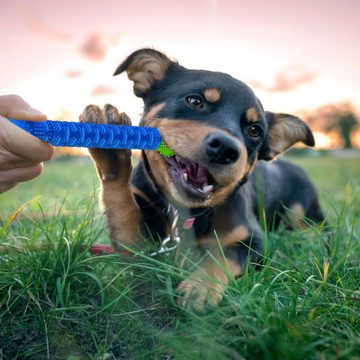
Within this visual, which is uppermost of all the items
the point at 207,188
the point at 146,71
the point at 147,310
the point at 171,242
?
the point at 146,71

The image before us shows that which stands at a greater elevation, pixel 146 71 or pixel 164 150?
pixel 146 71

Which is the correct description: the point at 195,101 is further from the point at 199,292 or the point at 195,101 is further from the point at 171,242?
the point at 199,292

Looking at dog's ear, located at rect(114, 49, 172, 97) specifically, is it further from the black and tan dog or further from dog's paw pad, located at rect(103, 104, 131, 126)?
dog's paw pad, located at rect(103, 104, 131, 126)

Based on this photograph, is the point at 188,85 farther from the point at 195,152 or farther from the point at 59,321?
the point at 59,321

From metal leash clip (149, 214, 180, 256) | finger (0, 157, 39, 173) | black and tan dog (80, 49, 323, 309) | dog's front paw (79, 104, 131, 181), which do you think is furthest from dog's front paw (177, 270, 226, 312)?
finger (0, 157, 39, 173)

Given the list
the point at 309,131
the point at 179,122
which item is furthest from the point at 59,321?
the point at 309,131

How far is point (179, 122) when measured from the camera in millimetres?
2928

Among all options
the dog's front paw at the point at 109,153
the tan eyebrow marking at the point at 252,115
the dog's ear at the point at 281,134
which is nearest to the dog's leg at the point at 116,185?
the dog's front paw at the point at 109,153

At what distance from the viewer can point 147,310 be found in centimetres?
231

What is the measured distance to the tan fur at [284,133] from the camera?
12.5 feet

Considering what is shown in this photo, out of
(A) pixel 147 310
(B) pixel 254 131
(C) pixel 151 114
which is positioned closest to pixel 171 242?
(A) pixel 147 310

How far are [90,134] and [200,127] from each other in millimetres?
760

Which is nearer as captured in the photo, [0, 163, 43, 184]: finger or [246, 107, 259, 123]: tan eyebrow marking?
[0, 163, 43, 184]: finger

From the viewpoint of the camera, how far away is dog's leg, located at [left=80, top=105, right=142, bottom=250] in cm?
277
